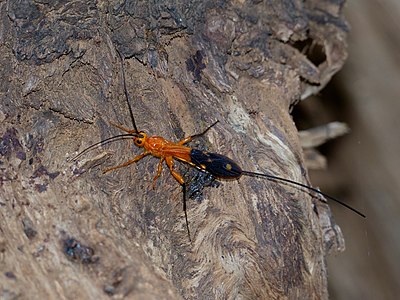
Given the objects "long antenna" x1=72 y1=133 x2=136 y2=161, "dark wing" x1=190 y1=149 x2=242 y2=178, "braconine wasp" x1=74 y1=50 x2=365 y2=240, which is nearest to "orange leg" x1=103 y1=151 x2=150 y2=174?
"braconine wasp" x1=74 y1=50 x2=365 y2=240

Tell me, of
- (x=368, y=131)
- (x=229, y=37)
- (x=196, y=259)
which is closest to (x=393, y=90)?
(x=368, y=131)

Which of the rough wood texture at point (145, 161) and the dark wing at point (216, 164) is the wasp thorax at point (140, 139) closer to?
the rough wood texture at point (145, 161)

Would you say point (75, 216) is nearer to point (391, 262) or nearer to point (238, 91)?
point (238, 91)

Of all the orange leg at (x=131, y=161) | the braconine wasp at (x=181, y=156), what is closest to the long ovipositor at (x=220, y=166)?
the braconine wasp at (x=181, y=156)

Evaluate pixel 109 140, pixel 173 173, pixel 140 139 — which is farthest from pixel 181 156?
pixel 109 140

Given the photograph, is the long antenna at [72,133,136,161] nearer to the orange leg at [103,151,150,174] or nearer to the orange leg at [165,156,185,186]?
the orange leg at [103,151,150,174]

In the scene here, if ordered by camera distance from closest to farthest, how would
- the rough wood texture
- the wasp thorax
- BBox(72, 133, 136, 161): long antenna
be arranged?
1. the rough wood texture
2. BBox(72, 133, 136, 161): long antenna
3. the wasp thorax
